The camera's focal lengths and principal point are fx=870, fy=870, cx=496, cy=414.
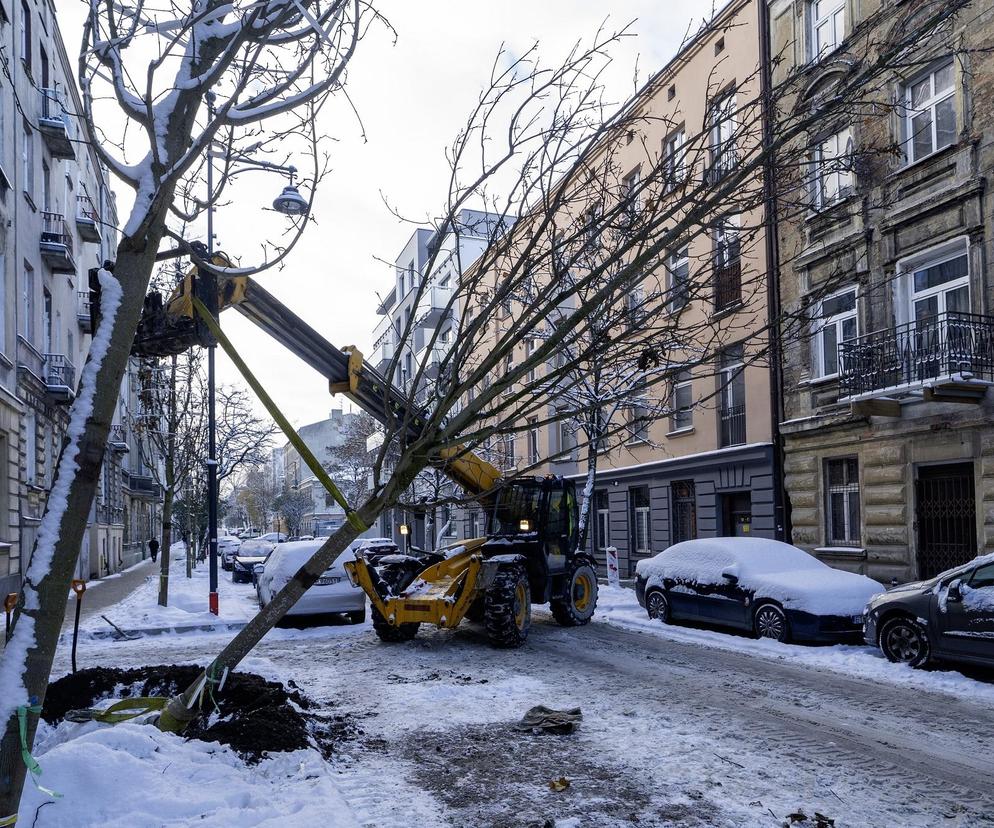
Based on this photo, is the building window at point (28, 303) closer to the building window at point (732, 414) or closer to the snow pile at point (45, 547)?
the building window at point (732, 414)

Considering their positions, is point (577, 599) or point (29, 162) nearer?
point (577, 599)

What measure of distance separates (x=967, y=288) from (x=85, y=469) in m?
15.0

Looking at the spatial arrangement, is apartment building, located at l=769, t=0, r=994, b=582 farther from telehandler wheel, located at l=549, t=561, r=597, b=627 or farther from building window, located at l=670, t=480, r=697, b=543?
telehandler wheel, located at l=549, t=561, r=597, b=627

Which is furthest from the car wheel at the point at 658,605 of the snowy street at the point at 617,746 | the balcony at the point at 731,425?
the balcony at the point at 731,425

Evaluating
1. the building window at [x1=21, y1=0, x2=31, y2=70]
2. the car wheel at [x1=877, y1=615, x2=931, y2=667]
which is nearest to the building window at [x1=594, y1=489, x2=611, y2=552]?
the car wheel at [x1=877, y1=615, x2=931, y2=667]

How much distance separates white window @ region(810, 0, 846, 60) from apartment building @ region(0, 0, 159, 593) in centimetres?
1493

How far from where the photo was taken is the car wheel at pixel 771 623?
12.3 meters

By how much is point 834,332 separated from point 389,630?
36.8ft

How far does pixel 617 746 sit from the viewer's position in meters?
6.97

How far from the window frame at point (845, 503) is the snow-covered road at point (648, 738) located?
255 inches

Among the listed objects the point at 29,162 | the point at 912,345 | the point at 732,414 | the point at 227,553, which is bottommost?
the point at 227,553

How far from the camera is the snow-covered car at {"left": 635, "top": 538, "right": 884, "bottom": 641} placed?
475 inches

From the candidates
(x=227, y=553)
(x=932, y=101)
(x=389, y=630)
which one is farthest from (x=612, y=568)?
(x=227, y=553)

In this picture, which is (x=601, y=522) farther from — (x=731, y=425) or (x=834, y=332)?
(x=834, y=332)
